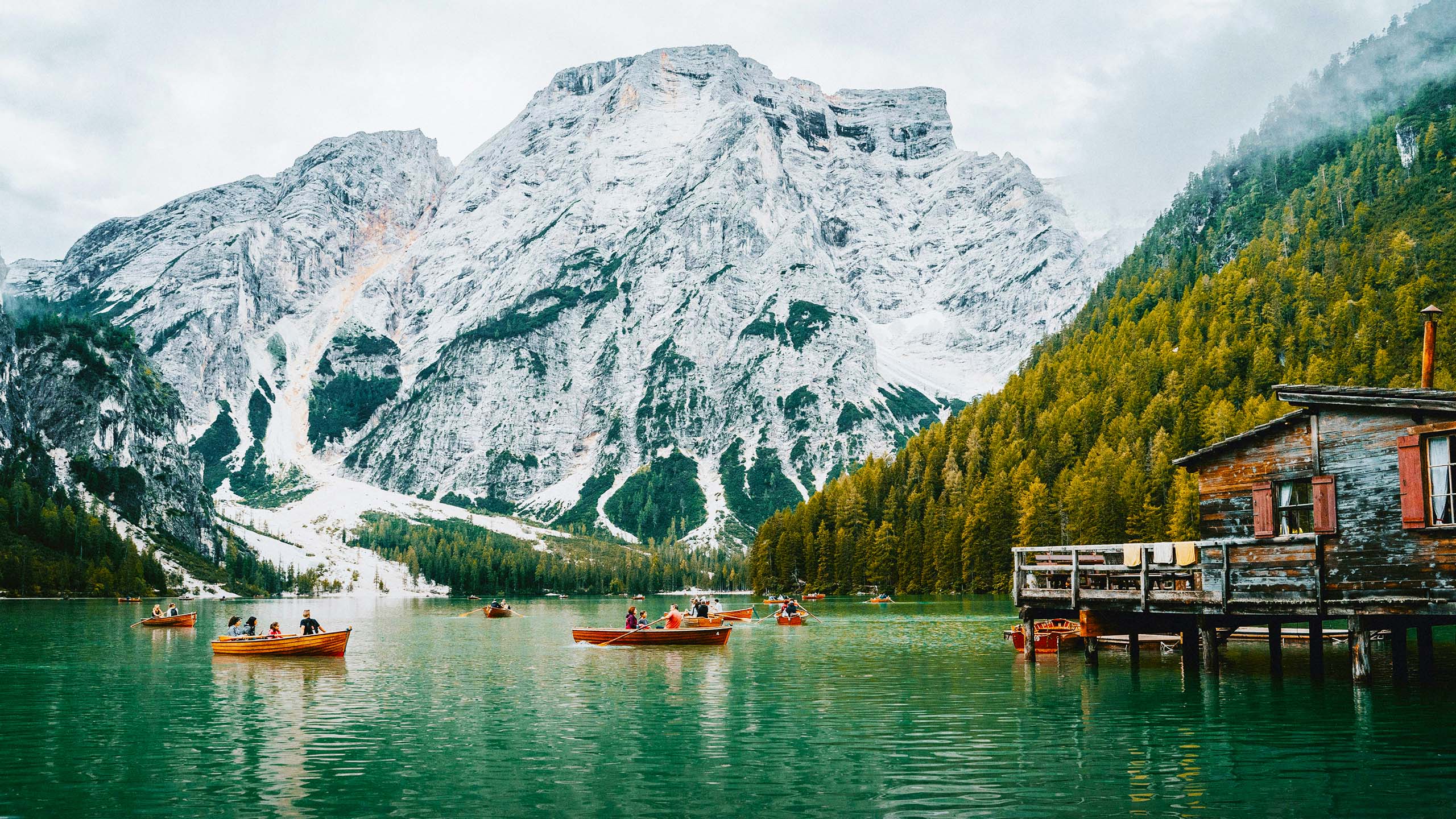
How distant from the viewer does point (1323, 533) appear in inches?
1565

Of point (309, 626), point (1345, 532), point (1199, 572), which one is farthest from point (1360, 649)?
point (309, 626)

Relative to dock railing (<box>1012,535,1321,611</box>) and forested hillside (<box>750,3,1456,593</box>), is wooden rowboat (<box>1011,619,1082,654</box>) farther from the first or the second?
forested hillside (<box>750,3,1456,593</box>)

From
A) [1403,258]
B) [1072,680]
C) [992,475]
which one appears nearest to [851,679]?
[1072,680]

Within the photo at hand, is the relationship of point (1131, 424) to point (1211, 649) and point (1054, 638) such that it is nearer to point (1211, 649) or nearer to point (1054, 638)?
point (1054, 638)

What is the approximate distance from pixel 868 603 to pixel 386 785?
135714 millimetres

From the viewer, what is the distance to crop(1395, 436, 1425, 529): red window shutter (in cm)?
3681

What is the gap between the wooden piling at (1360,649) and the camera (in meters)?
40.2

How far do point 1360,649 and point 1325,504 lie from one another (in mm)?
6161

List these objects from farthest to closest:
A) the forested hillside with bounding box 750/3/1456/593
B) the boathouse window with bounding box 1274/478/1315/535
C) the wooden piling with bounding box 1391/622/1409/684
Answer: the forested hillside with bounding box 750/3/1456/593, the boathouse window with bounding box 1274/478/1315/535, the wooden piling with bounding box 1391/622/1409/684

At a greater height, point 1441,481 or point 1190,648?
point 1441,481

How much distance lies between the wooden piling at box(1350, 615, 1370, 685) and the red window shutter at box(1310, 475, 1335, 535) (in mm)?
3452

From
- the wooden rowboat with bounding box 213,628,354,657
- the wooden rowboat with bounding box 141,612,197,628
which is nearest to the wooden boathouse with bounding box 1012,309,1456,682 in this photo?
the wooden rowboat with bounding box 213,628,354,657

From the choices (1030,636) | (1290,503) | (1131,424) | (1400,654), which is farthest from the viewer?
(1131,424)

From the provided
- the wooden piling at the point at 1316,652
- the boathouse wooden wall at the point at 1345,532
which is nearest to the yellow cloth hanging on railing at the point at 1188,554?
the boathouse wooden wall at the point at 1345,532
